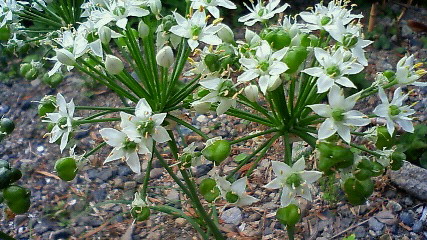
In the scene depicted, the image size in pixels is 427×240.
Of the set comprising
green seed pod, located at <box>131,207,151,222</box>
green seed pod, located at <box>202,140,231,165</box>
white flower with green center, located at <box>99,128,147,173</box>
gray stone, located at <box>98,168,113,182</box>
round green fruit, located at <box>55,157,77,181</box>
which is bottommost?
gray stone, located at <box>98,168,113,182</box>

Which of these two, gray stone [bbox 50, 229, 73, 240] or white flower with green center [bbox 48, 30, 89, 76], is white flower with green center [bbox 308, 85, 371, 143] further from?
gray stone [bbox 50, 229, 73, 240]

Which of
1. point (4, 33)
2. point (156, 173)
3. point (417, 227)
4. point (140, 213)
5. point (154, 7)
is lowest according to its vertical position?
point (417, 227)

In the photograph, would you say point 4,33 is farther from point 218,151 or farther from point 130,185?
point 218,151

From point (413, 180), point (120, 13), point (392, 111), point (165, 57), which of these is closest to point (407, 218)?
point (413, 180)

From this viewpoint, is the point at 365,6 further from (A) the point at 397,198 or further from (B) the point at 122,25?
(B) the point at 122,25

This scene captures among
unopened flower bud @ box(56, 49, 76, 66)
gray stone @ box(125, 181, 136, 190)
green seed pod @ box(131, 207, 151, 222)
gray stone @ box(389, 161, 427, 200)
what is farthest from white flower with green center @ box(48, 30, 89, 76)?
gray stone @ box(389, 161, 427, 200)
